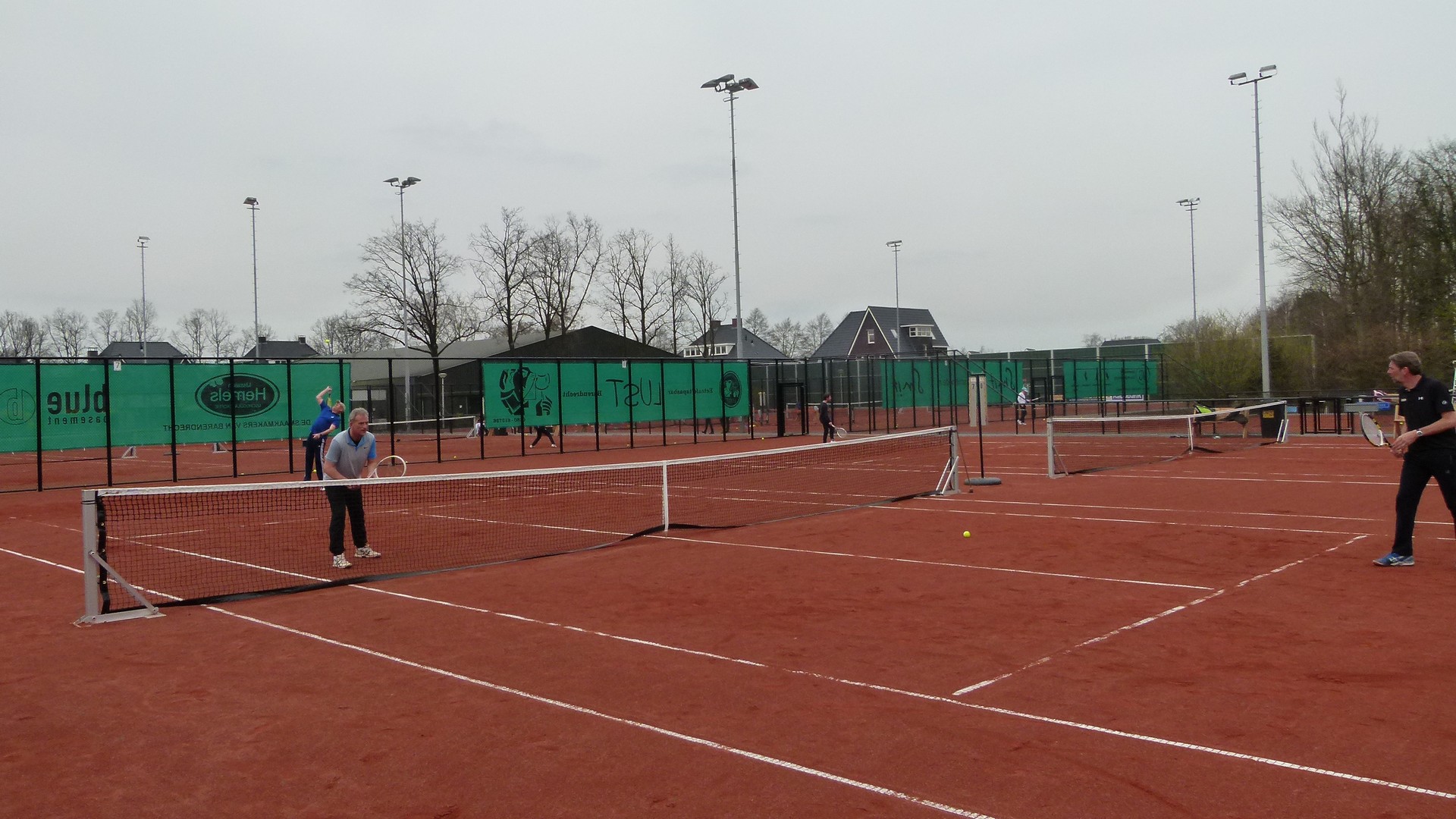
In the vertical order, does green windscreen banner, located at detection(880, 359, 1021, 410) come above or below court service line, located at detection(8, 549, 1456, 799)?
above

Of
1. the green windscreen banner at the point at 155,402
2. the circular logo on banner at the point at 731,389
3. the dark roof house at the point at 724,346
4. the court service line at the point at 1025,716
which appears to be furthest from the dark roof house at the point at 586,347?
the court service line at the point at 1025,716

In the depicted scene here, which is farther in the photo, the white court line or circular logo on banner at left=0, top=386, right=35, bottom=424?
circular logo on banner at left=0, top=386, right=35, bottom=424

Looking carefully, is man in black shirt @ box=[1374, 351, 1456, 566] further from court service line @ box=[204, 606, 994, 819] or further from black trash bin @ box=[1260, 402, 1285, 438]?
black trash bin @ box=[1260, 402, 1285, 438]

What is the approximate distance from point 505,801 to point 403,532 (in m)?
9.40

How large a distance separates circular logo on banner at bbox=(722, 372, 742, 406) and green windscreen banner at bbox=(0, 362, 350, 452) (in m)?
12.5

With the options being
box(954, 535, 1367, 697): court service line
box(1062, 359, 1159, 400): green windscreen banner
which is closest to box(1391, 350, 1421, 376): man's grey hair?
box(954, 535, 1367, 697): court service line

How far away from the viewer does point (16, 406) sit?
766 inches

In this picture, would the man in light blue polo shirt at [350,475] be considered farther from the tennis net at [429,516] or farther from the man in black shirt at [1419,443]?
the man in black shirt at [1419,443]

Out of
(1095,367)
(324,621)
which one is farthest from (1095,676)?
(1095,367)

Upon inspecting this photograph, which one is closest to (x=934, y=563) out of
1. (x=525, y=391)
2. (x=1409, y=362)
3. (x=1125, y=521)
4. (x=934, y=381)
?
(x=1125, y=521)

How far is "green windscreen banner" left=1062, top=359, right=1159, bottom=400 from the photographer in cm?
3953

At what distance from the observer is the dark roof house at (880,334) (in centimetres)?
7331

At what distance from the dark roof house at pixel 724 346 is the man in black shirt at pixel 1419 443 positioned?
51.0 m

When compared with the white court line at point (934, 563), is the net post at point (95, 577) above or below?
above
